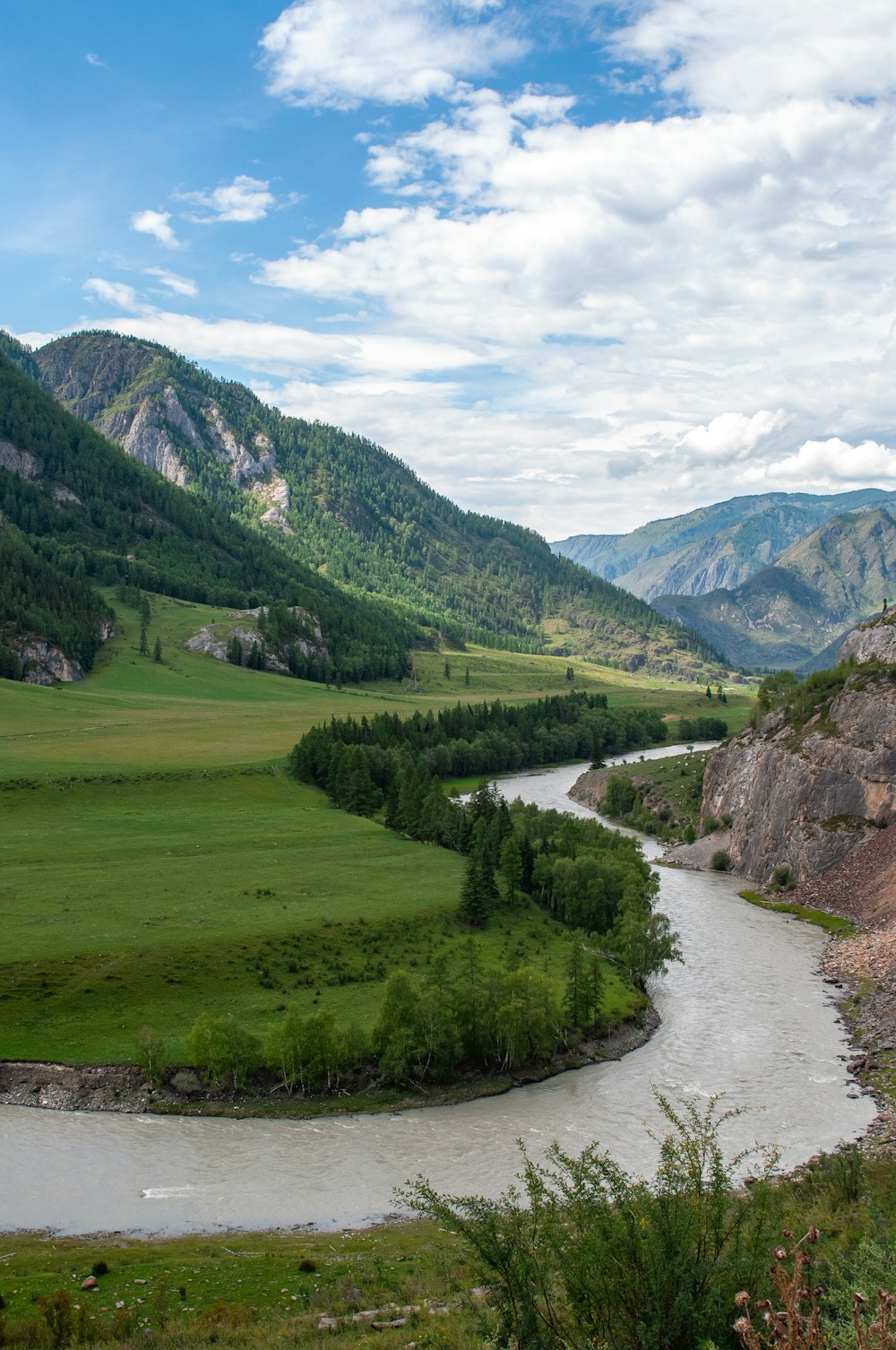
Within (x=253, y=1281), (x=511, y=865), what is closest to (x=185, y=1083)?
(x=253, y=1281)

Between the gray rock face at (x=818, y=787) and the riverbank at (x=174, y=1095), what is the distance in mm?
67757

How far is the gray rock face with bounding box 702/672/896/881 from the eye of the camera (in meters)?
110

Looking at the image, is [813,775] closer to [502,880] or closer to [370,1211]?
[502,880]

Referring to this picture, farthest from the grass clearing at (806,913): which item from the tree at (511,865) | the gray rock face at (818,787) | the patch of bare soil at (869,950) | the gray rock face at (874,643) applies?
the gray rock face at (874,643)

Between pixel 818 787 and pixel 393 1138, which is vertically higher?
pixel 818 787

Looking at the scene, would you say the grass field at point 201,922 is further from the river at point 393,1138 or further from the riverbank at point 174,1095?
the river at point 393,1138

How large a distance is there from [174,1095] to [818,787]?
87.4 metres

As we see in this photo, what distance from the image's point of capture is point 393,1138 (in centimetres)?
5062

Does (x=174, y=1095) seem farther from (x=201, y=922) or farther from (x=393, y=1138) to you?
(x=201, y=922)

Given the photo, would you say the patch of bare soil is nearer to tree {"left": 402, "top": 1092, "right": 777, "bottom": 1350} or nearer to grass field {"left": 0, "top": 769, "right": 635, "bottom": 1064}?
grass field {"left": 0, "top": 769, "right": 635, "bottom": 1064}

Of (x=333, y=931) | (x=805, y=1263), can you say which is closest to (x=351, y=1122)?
(x=333, y=931)

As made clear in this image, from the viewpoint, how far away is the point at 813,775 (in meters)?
115

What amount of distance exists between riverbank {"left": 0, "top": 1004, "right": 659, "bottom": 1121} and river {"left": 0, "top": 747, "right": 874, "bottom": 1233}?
2.60ft

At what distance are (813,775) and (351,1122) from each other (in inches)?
3238
